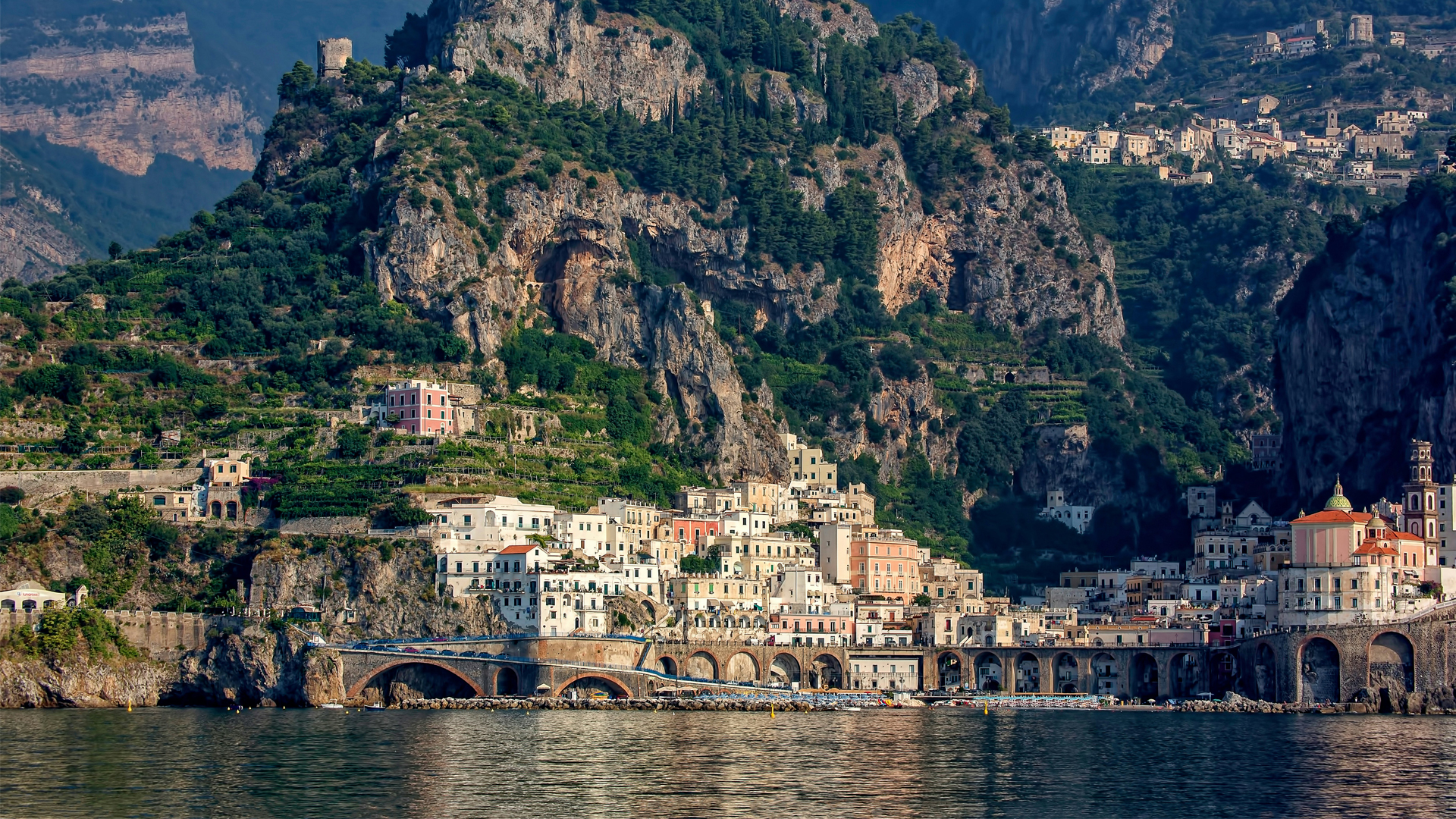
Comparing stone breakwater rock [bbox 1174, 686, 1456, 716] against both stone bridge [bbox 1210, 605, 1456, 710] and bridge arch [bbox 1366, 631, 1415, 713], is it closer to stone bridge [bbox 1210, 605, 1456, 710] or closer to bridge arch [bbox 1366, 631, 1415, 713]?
stone bridge [bbox 1210, 605, 1456, 710]

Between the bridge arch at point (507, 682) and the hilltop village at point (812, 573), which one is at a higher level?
the hilltop village at point (812, 573)

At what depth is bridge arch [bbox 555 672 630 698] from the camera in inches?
4801

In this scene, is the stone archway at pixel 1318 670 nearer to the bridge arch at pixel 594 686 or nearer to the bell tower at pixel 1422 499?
the bell tower at pixel 1422 499

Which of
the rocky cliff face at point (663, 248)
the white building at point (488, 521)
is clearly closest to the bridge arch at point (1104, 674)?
the rocky cliff face at point (663, 248)

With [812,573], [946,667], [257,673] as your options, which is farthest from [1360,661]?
[257,673]

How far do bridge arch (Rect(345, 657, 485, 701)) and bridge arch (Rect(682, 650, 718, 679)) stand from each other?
552 inches

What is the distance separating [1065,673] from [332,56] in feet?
254

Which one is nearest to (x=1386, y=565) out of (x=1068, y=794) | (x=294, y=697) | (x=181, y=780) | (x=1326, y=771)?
(x=1326, y=771)

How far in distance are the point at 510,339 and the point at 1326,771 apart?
75702 millimetres

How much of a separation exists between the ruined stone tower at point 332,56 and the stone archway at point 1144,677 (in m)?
77.9

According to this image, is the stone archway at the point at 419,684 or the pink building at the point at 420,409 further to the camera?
the pink building at the point at 420,409

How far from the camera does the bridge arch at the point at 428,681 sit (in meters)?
121

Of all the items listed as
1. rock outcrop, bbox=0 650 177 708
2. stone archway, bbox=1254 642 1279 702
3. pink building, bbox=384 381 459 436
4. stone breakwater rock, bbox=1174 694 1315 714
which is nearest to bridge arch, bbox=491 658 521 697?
rock outcrop, bbox=0 650 177 708

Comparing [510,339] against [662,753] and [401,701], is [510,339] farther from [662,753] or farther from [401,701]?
[662,753]
